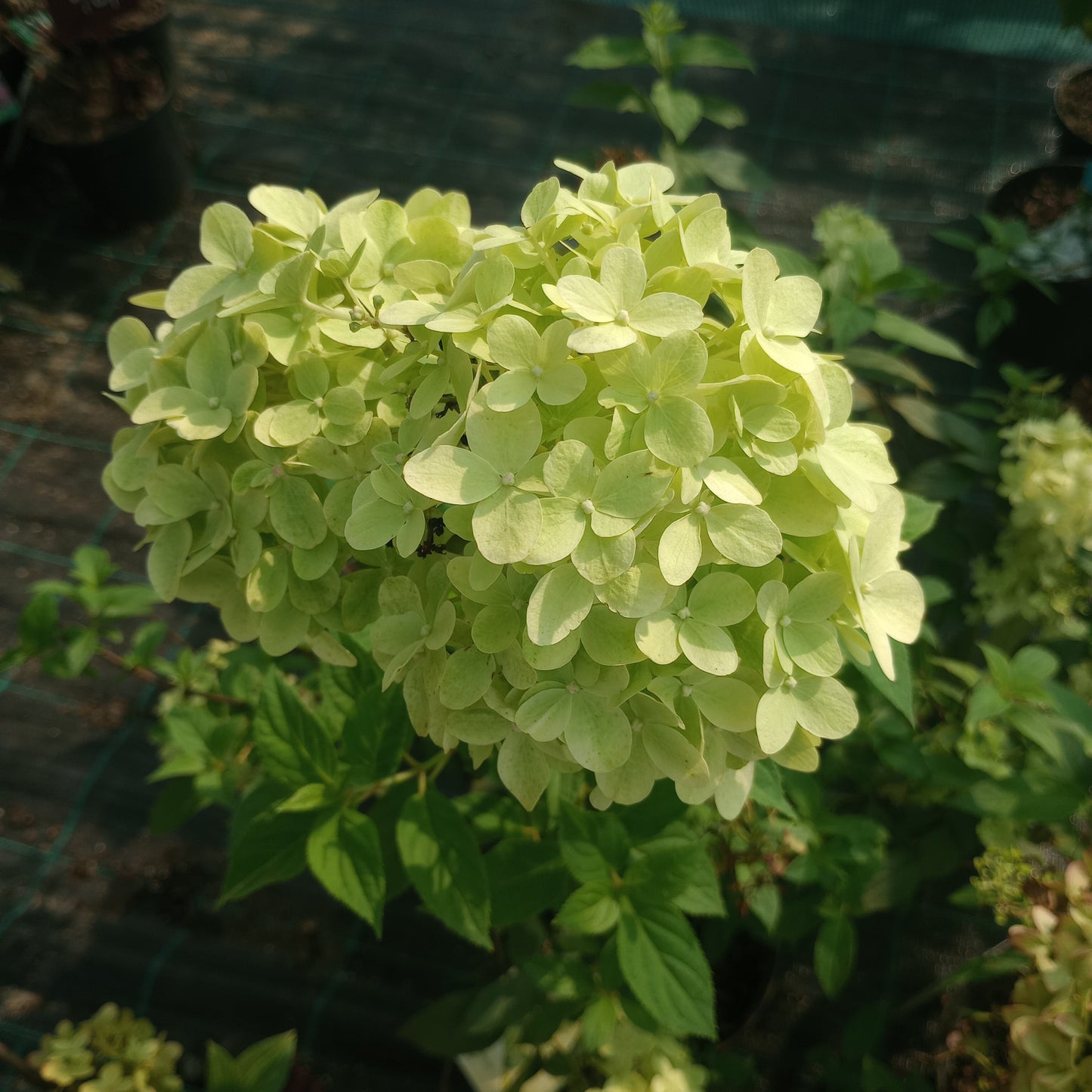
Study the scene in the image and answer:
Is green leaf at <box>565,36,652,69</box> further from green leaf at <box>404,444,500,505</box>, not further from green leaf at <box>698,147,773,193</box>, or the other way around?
green leaf at <box>404,444,500,505</box>

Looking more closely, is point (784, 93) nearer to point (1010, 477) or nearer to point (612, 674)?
point (1010, 477)

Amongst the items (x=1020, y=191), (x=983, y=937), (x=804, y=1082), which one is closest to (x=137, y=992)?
(x=804, y=1082)

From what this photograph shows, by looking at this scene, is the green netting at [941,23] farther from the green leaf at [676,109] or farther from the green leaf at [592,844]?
the green leaf at [592,844]

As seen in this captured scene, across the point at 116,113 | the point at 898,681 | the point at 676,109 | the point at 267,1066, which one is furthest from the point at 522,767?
the point at 116,113

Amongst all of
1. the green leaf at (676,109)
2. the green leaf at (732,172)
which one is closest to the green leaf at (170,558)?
the green leaf at (676,109)

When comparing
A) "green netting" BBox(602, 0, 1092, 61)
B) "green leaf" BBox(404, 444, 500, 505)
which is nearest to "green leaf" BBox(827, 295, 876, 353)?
"green leaf" BBox(404, 444, 500, 505)
